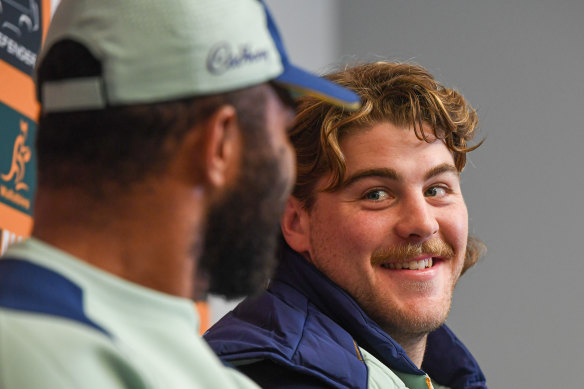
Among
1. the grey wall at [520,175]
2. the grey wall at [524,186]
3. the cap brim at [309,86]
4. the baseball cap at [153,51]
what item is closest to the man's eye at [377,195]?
the cap brim at [309,86]

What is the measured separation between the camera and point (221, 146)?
687 mm

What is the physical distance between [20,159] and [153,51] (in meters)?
0.76

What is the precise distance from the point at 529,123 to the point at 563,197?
0.27 meters

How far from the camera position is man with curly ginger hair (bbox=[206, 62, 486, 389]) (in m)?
1.29

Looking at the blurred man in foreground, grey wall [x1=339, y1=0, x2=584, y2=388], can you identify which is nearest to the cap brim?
the blurred man in foreground

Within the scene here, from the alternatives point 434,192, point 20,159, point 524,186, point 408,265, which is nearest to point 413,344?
point 408,265

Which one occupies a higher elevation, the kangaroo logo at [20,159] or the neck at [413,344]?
the kangaroo logo at [20,159]

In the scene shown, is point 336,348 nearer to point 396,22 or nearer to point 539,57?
point 539,57

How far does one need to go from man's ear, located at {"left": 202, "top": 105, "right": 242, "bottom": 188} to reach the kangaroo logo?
73 centimetres

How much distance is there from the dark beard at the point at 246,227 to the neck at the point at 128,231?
3cm

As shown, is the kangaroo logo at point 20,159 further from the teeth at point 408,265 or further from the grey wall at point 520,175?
the grey wall at point 520,175

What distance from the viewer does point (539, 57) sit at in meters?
2.79

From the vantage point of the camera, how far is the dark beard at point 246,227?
0.70 metres

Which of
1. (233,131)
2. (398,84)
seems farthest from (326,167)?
(233,131)
